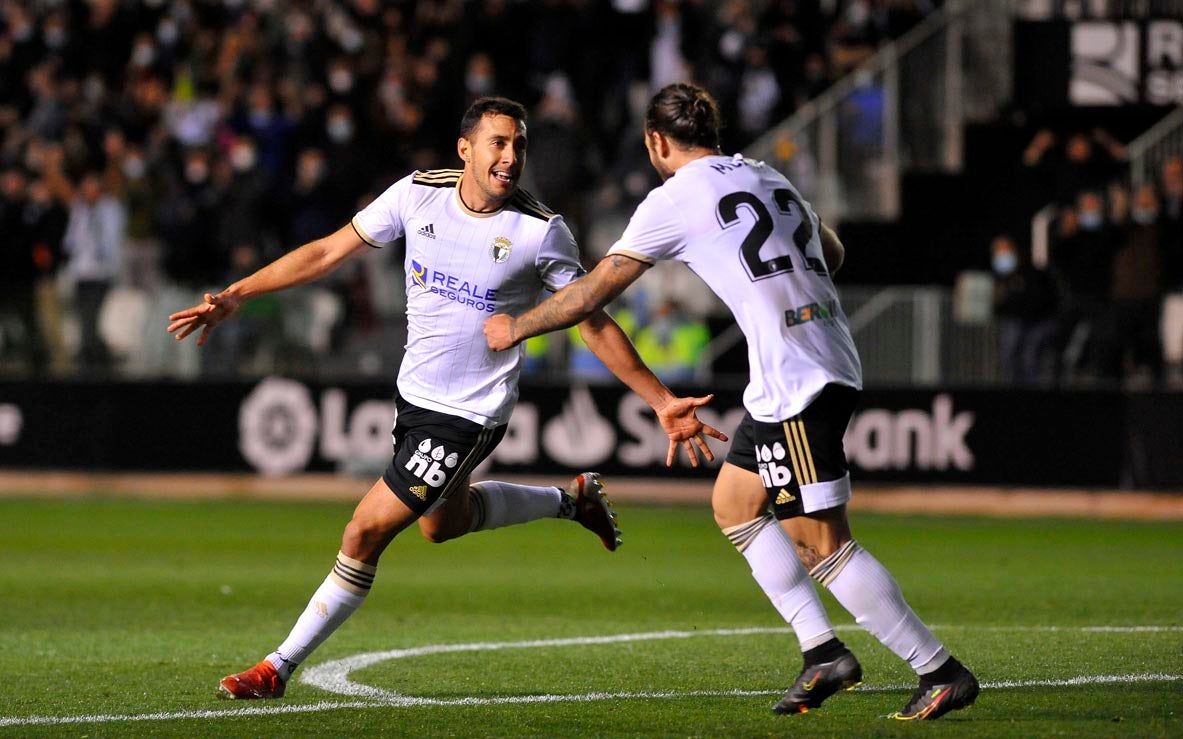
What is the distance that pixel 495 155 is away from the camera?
283 inches

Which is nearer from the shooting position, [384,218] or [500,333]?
[500,333]

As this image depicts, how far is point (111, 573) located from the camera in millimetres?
12594

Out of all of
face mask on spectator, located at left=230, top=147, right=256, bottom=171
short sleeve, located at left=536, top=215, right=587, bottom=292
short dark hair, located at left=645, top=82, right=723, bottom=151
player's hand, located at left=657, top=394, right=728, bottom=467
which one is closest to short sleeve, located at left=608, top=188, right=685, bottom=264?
short dark hair, located at left=645, top=82, right=723, bottom=151

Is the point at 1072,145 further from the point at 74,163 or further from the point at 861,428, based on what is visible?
the point at 74,163

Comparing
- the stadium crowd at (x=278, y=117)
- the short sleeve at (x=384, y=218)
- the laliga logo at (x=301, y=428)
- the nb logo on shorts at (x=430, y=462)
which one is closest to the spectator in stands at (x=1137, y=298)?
the stadium crowd at (x=278, y=117)

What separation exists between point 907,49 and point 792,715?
15593 mm

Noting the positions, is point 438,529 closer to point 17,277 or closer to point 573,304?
point 573,304

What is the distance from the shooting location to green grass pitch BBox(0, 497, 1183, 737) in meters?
6.50

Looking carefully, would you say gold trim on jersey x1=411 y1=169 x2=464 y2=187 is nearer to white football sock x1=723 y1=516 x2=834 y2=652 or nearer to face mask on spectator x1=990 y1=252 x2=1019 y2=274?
white football sock x1=723 y1=516 x2=834 y2=652

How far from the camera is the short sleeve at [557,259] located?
726 cm

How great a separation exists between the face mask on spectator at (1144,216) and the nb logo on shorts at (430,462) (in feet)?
43.3

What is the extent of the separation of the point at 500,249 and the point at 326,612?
5.34 ft

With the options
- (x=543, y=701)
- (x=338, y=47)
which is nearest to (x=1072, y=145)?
(x=338, y=47)

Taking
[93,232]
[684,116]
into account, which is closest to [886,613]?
[684,116]
